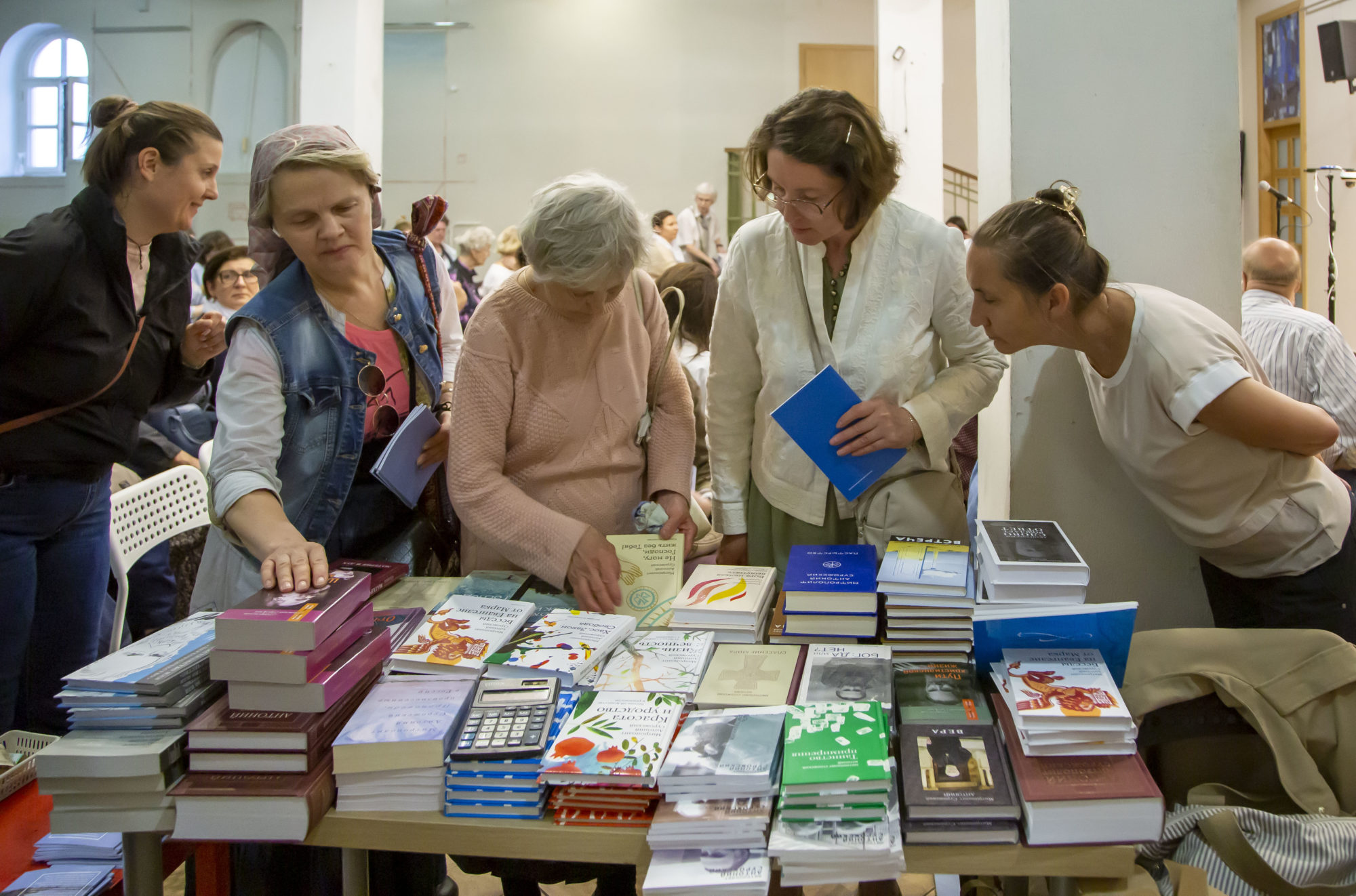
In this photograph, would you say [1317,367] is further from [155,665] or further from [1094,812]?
[155,665]

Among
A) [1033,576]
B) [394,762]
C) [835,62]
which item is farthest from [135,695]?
[835,62]

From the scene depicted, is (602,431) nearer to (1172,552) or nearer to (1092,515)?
(1092,515)

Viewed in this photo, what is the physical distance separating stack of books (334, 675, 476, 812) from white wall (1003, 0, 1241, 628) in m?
1.47

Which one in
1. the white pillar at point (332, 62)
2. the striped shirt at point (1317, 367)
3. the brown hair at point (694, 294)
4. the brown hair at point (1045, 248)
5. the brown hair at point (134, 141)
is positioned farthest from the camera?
the white pillar at point (332, 62)

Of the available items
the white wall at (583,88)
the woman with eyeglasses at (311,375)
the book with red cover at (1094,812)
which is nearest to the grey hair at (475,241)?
the white wall at (583,88)

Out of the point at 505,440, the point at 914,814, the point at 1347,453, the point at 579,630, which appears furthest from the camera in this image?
the point at 1347,453

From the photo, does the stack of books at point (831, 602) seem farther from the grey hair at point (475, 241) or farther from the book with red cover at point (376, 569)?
the grey hair at point (475, 241)

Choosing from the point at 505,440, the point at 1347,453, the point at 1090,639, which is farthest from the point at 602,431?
the point at 1347,453

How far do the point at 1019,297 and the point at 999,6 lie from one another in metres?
0.80

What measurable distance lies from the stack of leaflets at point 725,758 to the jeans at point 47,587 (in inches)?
69.2

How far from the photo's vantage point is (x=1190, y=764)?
5.56 feet

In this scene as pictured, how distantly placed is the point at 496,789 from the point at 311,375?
0.93 metres

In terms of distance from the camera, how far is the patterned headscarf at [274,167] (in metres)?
1.83

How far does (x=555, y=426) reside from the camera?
1938 mm
